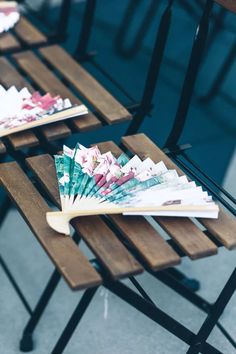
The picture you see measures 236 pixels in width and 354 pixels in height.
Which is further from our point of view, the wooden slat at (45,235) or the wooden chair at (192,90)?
the wooden chair at (192,90)

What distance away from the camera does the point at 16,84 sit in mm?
2770

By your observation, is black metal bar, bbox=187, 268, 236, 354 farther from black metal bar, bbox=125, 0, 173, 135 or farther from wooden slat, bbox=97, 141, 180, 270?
black metal bar, bbox=125, 0, 173, 135

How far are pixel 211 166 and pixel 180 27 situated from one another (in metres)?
1.02

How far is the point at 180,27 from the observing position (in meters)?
4.43

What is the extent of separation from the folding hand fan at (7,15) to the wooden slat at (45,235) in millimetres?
885

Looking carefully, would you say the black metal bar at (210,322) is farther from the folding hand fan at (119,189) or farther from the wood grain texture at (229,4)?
the wood grain texture at (229,4)

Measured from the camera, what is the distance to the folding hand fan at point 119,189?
6.81 ft

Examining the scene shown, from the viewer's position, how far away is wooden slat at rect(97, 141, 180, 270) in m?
1.98

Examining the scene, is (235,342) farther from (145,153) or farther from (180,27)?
(180,27)

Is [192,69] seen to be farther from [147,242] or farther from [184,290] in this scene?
[184,290]

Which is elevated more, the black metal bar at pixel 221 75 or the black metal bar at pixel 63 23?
the black metal bar at pixel 221 75

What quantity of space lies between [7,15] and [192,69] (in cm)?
89

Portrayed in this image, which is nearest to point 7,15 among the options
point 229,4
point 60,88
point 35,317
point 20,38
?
point 20,38

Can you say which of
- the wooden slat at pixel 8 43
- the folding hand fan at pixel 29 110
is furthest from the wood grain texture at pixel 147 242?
the wooden slat at pixel 8 43
